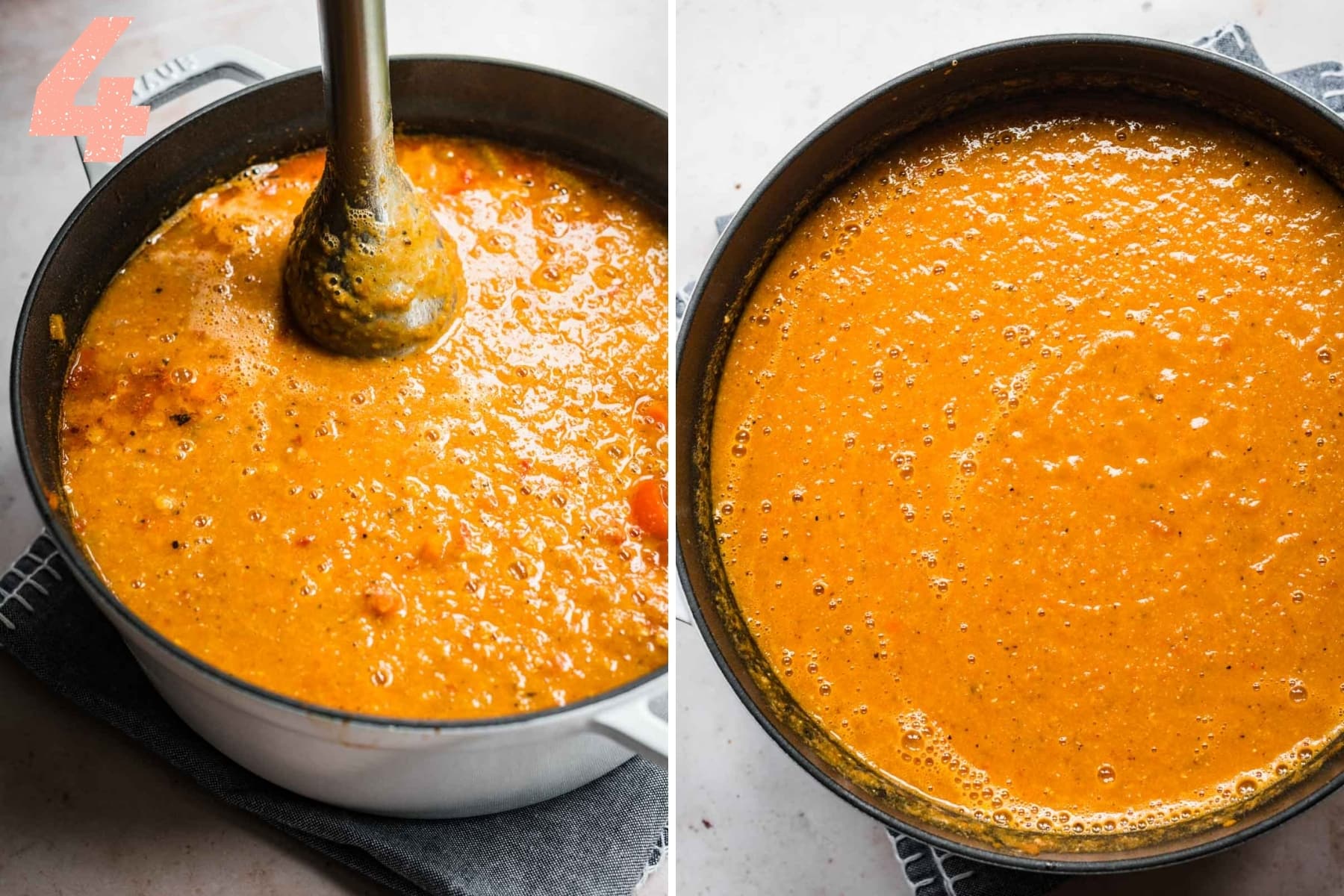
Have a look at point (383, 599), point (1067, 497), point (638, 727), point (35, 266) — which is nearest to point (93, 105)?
point (35, 266)

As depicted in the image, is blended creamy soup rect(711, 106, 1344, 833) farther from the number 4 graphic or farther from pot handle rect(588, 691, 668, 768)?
the number 4 graphic

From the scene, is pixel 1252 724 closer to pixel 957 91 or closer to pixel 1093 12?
pixel 957 91

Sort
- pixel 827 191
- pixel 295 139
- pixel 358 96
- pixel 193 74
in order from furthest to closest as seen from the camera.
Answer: pixel 295 139
pixel 193 74
pixel 827 191
pixel 358 96

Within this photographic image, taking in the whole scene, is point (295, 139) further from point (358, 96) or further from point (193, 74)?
point (358, 96)

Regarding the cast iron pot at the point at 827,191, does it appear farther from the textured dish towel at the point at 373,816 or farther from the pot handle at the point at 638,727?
the textured dish towel at the point at 373,816

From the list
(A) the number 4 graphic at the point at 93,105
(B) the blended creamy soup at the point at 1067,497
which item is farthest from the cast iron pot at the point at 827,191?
(A) the number 4 graphic at the point at 93,105

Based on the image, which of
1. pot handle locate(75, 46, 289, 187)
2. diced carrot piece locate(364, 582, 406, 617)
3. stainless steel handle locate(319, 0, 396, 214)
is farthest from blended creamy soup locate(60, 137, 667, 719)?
stainless steel handle locate(319, 0, 396, 214)

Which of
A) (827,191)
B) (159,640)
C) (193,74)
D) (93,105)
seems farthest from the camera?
(93,105)
